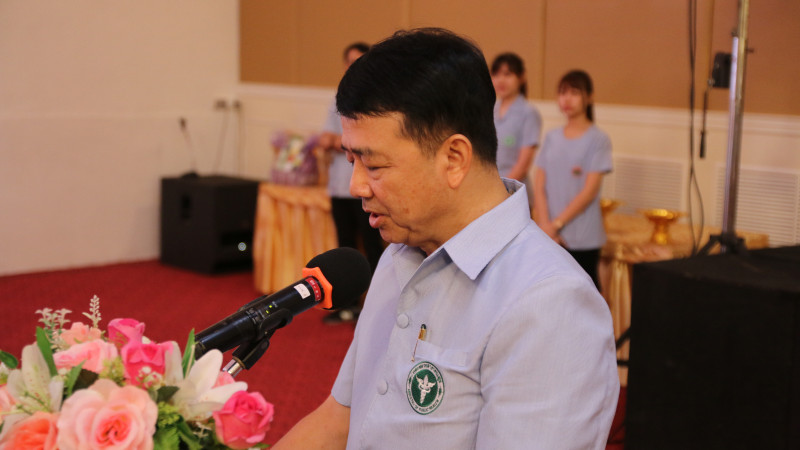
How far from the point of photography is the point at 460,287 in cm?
129

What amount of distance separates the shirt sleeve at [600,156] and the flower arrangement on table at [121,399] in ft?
11.1

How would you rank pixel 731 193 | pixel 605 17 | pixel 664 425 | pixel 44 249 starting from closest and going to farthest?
1. pixel 664 425
2. pixel 731 193
3. pixel 605 17
4. pixel 44 249

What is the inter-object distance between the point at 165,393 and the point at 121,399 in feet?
0.16

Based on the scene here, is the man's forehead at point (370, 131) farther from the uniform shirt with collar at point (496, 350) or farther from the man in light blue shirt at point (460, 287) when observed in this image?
the uniform shirt with collar at point (496, 350)

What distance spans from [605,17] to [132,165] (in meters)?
A: 3.77

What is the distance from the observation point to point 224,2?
741cm

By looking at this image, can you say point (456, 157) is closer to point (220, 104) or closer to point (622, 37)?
point (622, 37)

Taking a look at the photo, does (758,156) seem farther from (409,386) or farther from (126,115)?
(126,115)

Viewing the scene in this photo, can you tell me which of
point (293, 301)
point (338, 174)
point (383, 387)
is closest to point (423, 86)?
point (293, 301)

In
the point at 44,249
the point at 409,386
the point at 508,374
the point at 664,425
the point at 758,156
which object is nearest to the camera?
the point at 508,374

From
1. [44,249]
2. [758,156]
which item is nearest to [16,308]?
[44,249]

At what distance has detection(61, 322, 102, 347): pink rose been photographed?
3.42 feet

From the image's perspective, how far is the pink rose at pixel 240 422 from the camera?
38.0 inches

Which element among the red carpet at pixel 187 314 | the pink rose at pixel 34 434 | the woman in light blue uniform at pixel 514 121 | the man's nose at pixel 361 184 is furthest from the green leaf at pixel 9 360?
the woman in light blue uniform at pixel 514 121
